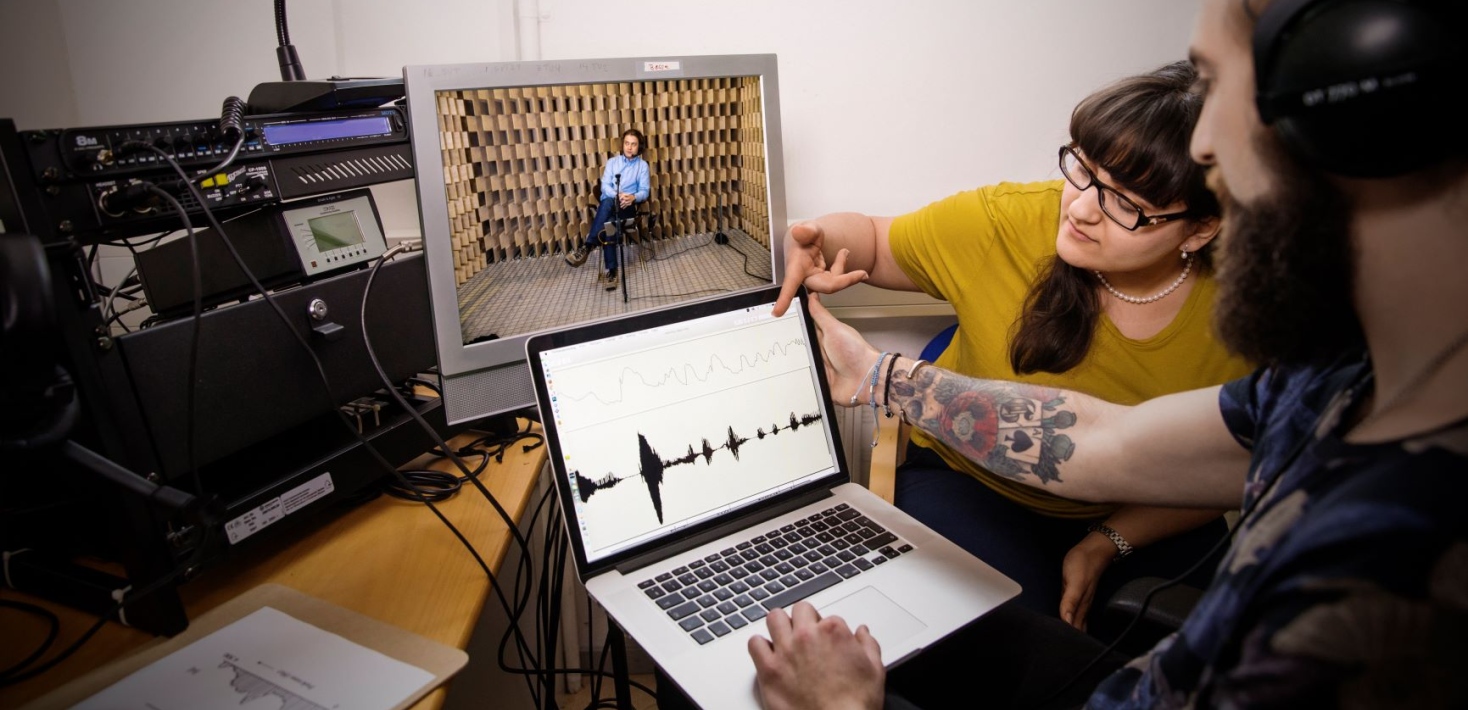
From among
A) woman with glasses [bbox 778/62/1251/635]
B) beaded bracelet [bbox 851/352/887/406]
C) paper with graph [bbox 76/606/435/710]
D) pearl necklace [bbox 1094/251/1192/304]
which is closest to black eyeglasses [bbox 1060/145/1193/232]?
woman with glasses [bbox 778/62/1251/635]

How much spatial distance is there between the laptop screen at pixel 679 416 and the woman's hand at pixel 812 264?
0.09 metres

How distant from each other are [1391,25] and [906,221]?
0.95m

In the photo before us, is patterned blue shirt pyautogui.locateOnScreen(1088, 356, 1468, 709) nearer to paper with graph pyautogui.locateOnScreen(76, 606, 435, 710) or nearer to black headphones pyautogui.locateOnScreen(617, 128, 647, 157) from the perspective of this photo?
paper with graph pyautogui.locateOnScreen(76, 606, 435, 710)

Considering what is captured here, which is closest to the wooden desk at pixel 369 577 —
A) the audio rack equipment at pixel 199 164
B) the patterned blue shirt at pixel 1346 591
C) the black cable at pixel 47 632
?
the black cable at pixel 47 632

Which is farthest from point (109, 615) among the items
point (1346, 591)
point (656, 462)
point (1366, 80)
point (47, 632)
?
point (1366, 80)

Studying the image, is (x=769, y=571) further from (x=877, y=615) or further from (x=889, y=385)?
(x=889, y=385)

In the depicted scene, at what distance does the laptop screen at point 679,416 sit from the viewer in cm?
92

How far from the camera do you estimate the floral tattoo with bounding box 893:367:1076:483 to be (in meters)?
1.01

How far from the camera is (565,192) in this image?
1.05m

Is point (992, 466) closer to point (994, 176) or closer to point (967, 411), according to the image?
point (967, 411)

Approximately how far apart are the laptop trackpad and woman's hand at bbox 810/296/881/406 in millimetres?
308

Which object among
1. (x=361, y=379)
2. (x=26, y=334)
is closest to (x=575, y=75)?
(x=361, y=379)

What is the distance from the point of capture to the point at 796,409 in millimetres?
1079

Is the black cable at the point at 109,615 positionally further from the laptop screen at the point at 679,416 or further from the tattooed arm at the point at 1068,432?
the tattooed arm at the point at 1068,432
